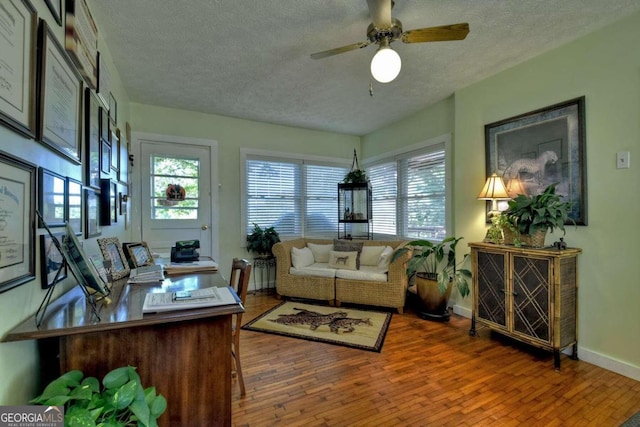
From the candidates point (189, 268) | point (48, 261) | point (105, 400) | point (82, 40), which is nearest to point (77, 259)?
point (48, 261)

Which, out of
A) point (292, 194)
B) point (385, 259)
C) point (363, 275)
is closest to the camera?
point (363, 275)

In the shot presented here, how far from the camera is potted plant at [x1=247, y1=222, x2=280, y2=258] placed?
13.9ft

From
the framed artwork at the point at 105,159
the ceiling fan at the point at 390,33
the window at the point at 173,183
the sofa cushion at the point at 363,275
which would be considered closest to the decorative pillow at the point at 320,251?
the sofa cushion at the point at 363,275

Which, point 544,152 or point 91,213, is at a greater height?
point 544,152

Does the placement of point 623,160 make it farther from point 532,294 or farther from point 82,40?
point 82,40

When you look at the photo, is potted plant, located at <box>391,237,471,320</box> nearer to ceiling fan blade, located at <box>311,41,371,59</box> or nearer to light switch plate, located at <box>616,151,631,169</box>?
light switch plate, located at <box>616,151,631,169</box>

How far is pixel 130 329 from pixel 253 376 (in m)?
1.17

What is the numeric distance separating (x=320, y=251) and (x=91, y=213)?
292 centimetres

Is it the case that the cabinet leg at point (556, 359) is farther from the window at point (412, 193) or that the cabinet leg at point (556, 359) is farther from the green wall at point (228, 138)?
the green wall at point (228, 138)

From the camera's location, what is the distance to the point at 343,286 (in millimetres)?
3664

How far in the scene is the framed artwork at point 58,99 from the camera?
3.79 feet

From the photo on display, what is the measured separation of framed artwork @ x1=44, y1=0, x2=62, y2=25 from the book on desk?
1286 millimetres

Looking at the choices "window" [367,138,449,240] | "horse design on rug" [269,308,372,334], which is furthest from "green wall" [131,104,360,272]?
"horse design on rug" [269,308,372,334]

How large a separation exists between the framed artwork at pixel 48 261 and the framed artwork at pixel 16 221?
0.21ft
